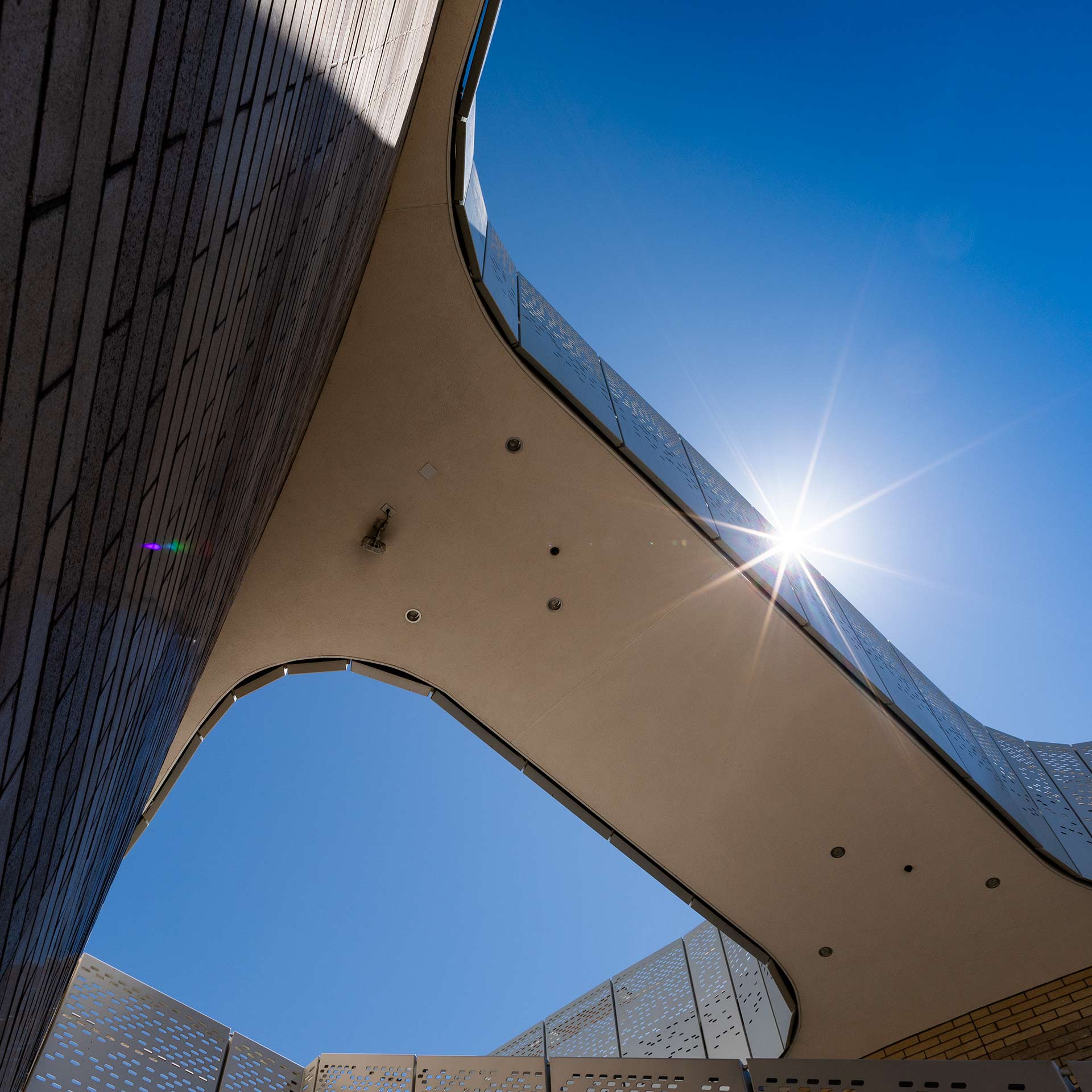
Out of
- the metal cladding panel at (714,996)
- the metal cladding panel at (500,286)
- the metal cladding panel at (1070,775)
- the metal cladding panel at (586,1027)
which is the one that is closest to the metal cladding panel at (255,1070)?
the metal cladding panel at (586,1027)

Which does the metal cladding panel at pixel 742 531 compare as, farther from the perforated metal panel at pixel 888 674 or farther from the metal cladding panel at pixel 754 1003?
the metal cladding panel at pixel 754 1003

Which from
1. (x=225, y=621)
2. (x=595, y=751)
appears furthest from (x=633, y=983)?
(x=225, y=621)

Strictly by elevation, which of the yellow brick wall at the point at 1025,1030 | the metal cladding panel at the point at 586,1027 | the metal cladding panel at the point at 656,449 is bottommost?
the yellow brick wall at the point at 1025,1030

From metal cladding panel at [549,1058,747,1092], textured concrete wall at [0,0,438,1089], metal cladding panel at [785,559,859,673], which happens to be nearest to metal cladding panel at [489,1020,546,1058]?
metal cladding panel at [549,1058,747,1092]

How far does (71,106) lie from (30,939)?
7.58 feet

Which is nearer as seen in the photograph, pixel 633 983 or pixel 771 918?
pixel 771 918

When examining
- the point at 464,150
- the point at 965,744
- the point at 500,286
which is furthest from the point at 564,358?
the point at 965,744

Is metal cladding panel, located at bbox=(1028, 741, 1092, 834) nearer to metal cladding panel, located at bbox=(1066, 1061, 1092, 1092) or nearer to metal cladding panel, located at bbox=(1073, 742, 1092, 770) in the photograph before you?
metal cladding panel, located at bbox=(1073, 742, 1092, 770)

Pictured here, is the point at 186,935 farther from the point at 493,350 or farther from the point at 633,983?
the point at 493,350

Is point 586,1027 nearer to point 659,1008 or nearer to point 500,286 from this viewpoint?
point 659,1008

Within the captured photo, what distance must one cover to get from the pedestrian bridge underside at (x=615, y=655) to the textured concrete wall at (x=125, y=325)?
2.75 metres

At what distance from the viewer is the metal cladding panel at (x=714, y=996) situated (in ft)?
28.0

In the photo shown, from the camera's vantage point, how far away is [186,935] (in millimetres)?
14375

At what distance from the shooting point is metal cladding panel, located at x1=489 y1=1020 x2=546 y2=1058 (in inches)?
377
